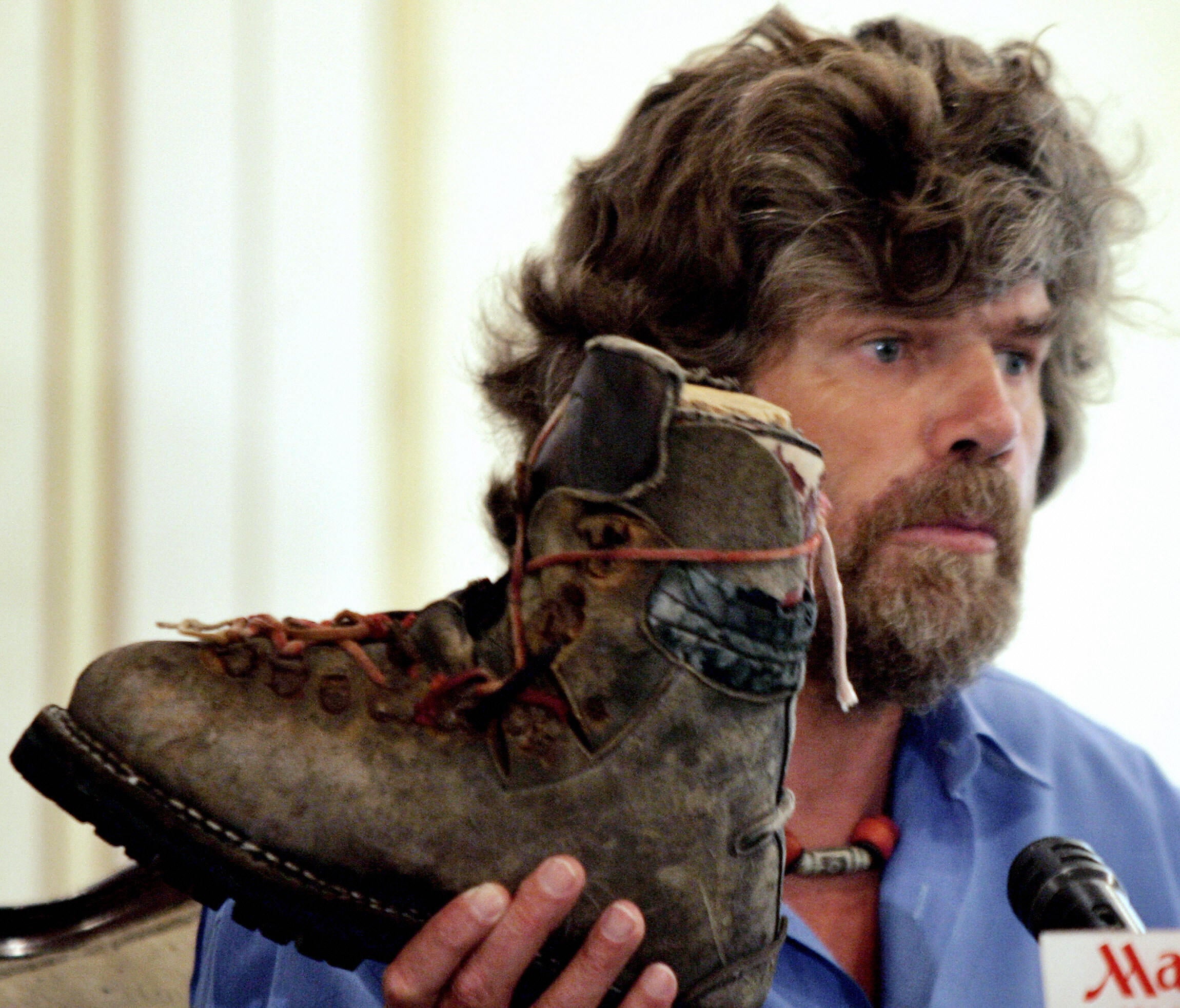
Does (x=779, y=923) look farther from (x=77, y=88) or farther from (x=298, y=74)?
(x=298, y=74)

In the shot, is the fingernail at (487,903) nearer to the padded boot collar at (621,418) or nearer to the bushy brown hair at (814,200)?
the padded boot collar at (621,418)

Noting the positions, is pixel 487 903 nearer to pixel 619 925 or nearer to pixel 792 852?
pixel 619 925

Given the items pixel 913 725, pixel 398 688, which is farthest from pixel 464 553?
pixel 398 688

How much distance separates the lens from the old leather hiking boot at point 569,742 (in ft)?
1.85

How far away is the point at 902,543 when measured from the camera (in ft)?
2.98

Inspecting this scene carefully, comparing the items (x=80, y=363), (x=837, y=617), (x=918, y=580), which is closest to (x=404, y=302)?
(x=80, y=363)

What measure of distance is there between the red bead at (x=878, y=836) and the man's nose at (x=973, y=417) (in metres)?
0.30

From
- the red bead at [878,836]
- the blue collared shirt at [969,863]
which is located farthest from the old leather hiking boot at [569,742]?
the red bead at [878,836]

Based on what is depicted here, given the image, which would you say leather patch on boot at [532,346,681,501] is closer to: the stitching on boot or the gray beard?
the stitching on boot

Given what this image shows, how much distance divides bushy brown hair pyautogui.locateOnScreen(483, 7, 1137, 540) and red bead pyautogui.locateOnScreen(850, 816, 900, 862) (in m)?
0.37

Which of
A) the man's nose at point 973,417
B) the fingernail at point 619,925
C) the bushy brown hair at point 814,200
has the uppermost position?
the bushy brown hair at point 814,200

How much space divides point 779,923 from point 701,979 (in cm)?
6

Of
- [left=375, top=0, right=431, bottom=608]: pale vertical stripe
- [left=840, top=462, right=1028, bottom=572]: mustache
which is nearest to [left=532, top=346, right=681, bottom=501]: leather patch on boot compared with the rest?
[left=840, top=462, right=1028, bottom=572]: mustache

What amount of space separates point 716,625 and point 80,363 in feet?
4.52
